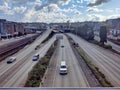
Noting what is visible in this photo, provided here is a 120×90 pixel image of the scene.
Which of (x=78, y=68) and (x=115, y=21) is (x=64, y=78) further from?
(x=115, y=21)

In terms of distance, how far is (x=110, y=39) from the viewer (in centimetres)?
277

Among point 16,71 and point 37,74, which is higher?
point 16,71

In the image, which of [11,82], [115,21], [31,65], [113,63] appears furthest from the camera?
[31,65]

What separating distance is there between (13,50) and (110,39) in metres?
1.54

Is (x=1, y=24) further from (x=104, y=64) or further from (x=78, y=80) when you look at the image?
(x=104, y=64)

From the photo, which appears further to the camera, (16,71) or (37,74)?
(37,74)

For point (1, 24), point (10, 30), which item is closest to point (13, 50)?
point (10, 30)

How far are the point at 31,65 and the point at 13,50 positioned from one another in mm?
583

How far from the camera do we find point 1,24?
2.54m

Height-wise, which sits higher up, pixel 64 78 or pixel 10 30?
pixel 10 30

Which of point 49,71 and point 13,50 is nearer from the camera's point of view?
point 13,50

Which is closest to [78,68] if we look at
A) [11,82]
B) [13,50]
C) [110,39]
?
[110,39]

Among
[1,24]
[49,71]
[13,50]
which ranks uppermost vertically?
[1,24]

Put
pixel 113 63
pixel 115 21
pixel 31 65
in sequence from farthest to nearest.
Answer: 1. pixel 31 65
2. pixel 113 63
3. pixel 115 21
